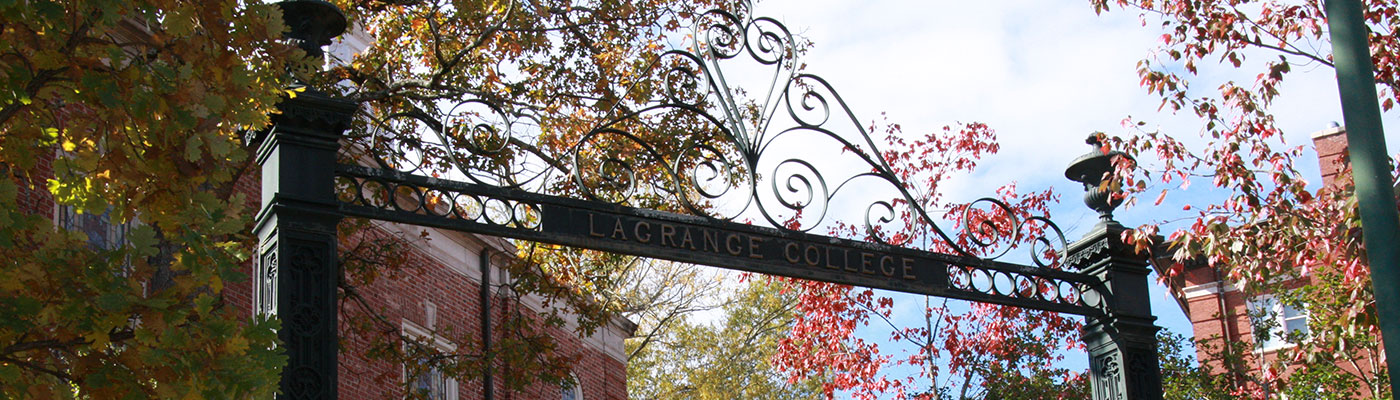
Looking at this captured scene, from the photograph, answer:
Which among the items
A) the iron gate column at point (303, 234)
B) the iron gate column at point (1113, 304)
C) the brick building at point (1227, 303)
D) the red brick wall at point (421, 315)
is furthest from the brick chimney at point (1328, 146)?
the iron gate column at point (303, 234)

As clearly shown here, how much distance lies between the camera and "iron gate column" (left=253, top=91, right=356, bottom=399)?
21.2 ft

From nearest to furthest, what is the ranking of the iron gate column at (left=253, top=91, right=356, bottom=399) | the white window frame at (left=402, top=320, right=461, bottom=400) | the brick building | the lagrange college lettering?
the iron gate column at (left=253, top=91, right=356, bottom=399)
the lagrange college lettering
the white window frame at (left=402, top=320, right=461, bottom=400)
the brick building

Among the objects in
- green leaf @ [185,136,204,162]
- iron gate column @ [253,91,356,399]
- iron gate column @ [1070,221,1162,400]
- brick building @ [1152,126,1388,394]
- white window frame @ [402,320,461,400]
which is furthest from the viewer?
brick building @ [1152,126,1388,394]

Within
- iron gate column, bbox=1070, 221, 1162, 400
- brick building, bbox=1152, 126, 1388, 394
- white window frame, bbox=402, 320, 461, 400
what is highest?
brick building, bbox=1152, 126, 1388, 394

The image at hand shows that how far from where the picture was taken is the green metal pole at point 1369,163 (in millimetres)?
6668

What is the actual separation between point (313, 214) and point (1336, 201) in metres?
8.11

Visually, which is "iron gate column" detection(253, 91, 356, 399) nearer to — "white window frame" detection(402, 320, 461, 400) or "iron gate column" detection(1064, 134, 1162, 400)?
"iron gate column" detection(1064, 134, 1162, 400)

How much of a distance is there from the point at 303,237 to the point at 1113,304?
15.4 feet

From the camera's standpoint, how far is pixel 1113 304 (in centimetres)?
899

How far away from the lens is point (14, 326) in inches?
225

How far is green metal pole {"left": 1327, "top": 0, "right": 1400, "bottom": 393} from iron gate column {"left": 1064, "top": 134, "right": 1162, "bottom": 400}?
6.72ft

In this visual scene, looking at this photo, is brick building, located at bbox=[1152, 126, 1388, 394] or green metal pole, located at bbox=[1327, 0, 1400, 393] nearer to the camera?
green metal pole, located at bbox=[1327, 0, 1400, 393]

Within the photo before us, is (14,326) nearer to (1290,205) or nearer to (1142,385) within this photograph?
(1142,385)

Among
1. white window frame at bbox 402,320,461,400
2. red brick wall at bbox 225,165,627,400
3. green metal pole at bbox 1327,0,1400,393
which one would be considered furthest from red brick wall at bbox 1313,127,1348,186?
green metal pole at bbox 1327,0,1400,393
